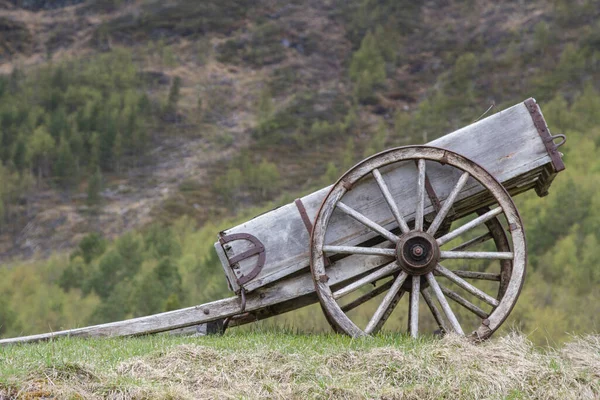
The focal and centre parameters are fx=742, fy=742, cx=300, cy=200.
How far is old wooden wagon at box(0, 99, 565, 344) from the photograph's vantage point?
20.2 feet

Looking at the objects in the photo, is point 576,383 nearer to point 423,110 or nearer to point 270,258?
point 270,258

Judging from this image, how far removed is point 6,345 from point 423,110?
80.8 metres

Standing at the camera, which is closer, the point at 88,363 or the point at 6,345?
Answer: the point at 88,363

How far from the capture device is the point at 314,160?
3396 inches

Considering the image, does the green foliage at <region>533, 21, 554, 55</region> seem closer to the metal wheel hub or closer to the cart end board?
the cart end board

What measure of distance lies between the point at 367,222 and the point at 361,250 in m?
0.24

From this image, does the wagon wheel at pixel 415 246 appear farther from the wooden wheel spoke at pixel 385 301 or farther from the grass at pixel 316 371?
the grass at pixel 316 371

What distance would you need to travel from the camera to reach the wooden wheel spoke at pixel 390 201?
244 inches

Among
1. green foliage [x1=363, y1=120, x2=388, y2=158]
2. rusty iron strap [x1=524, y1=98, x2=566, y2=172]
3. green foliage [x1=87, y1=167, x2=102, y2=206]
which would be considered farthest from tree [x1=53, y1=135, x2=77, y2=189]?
rusty iron strap [x1=524, y1=98, x2=566, y2=172]

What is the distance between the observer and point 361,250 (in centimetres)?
622

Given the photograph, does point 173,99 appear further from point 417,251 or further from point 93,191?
point 417,251

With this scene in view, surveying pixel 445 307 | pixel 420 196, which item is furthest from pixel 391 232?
pixel 445 307

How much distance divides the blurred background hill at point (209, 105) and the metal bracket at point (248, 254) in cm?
3587

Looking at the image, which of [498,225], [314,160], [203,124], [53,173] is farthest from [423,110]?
[498,225]
